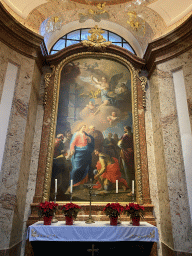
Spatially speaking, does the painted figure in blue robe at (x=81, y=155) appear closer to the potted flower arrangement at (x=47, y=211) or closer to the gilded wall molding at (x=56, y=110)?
the gilded wall molding at (x=56, y=110)

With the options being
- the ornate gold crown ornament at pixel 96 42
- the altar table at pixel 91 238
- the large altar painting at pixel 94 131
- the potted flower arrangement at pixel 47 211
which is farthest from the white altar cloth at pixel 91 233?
the ornate gold crown ornament at pixel 96 42

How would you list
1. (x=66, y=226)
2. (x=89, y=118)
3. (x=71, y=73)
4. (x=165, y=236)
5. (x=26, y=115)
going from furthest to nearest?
1. (x=71, y=73)
2. (x=89, y=118)
3. (x=26, y=115)
4. (x=165, y=236)
5. (x=66, y=226)

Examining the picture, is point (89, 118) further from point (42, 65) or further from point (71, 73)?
point (42, 65)

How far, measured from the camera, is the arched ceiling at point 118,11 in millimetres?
6043

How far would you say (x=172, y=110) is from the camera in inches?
216

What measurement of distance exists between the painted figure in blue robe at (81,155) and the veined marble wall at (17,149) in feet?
3.91

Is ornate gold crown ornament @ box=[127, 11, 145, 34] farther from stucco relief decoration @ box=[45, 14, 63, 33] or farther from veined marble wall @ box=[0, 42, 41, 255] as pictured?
veined marble wall @ box=[0, 42, 41, 255]

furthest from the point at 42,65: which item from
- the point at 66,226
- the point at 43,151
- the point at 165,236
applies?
the point at 165,236

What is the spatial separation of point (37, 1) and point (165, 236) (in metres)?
7.29

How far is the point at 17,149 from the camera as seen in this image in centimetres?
511

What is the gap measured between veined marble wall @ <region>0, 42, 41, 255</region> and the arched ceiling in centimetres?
139

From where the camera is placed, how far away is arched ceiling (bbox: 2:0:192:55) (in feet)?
19.8

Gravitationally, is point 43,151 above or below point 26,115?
below

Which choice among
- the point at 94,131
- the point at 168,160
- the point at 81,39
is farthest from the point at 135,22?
the point at 168,160
